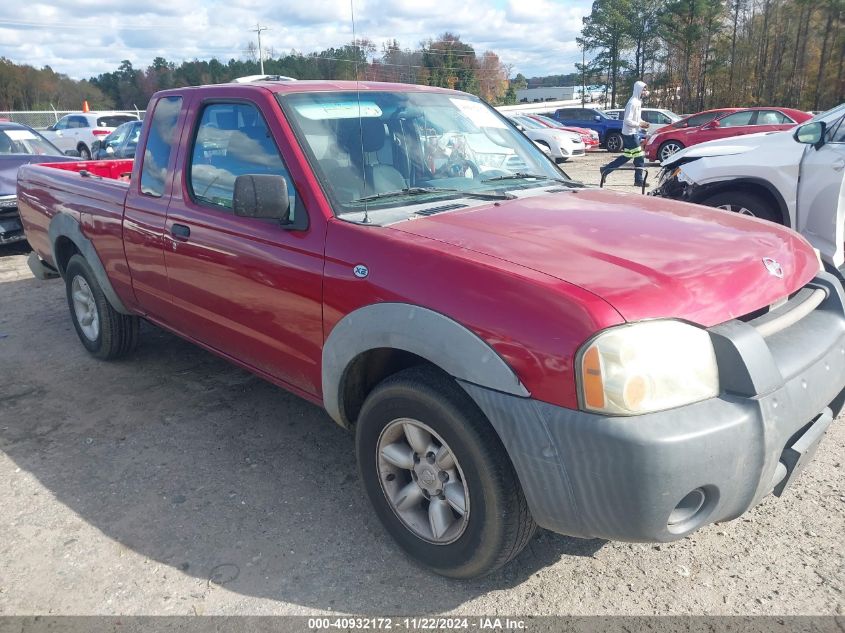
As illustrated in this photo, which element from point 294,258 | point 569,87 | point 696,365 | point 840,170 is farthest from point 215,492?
point 569,87

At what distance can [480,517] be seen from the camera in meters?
2.34

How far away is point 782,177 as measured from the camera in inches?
217

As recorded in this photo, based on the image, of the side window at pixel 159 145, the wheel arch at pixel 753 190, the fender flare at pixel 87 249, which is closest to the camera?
the side window at pixel 159 145

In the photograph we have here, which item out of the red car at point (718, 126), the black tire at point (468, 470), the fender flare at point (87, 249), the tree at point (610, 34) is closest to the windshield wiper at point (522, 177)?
the black tire at point (468, 470)

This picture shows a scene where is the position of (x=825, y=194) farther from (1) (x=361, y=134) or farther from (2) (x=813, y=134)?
(1) (x=361, y=134)

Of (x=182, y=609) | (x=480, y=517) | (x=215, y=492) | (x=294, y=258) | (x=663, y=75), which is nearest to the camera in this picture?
(x=480, y=517)

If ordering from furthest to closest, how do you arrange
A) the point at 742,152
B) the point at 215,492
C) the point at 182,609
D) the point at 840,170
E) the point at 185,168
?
the point at 742,152, the point at 840,170, the point at 185,168, the point at 215,492, the point at 182,609

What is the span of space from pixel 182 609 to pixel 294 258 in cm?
144

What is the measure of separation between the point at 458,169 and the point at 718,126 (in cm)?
1799

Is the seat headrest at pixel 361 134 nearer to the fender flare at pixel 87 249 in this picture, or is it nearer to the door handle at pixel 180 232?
the door handle at pixel 180 232

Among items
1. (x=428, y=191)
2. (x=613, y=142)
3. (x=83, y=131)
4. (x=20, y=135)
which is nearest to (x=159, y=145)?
(x=428, y=191)

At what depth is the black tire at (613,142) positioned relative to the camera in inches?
960

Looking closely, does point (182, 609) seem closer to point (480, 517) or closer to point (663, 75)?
point (480, 517)

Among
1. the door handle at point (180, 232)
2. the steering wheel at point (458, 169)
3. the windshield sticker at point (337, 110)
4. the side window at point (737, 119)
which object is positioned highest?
the side window at point (737, 119)
